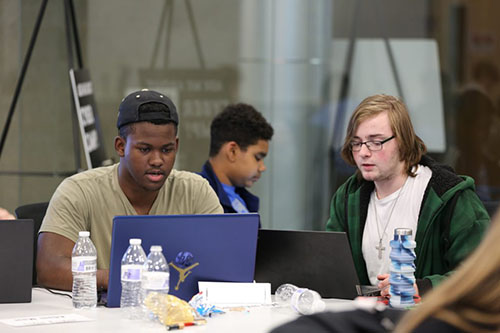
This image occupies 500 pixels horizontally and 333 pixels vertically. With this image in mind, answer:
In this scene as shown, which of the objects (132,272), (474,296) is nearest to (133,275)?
(132,272)

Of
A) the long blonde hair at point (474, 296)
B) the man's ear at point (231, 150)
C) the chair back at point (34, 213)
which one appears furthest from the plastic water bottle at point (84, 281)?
the long blonde hair at point (474, 296)

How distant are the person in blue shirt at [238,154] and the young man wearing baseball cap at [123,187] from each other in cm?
85

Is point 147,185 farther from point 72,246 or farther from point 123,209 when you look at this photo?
point 72,246

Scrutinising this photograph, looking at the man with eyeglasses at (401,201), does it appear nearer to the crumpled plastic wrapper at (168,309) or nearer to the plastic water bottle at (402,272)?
the plastic water bottle at (402,272)

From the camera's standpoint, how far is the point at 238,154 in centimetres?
396

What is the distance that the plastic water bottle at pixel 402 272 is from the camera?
246 cm

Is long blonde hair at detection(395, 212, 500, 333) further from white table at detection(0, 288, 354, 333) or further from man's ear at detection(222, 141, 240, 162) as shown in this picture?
man's ear at detection(222, 141, 240, 162)

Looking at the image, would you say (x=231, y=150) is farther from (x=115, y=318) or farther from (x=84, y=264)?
(x=115, y=318)

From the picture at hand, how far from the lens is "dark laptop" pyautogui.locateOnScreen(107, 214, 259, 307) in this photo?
7.87 feet

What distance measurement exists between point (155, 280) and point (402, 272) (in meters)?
0.77

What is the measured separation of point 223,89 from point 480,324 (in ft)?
16.6

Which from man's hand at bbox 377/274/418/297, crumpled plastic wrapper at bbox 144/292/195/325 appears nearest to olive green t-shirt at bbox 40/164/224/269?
crumpled plastic wrapper at bbox 144/292/195/325

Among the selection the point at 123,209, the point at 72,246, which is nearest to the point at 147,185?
the point at 123,209

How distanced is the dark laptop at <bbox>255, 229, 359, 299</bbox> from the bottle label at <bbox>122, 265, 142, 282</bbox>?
1.87 ft
